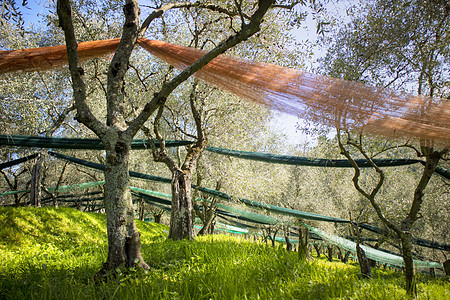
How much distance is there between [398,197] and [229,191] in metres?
11.5

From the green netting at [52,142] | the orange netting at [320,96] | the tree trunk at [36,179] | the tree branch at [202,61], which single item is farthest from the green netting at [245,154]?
the tree trunk at [36,179]

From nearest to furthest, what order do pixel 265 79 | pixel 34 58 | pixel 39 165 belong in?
1. pixel 265 79
2. pixel 34 58
3. pixel 39 165

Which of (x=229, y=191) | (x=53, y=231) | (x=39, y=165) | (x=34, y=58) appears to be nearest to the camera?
(x=34, y=58)

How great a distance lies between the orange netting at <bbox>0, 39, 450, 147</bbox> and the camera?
3.36m

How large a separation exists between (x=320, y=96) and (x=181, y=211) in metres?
3.95

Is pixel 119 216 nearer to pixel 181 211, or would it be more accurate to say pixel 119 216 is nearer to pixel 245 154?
pixel 181 211

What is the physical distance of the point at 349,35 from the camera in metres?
5.77

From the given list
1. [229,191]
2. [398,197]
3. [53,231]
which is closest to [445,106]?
[229,191]

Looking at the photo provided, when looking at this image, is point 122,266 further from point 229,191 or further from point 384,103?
point 229,191

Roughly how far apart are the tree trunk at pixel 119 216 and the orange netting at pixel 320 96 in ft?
5.92

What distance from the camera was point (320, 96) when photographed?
3.44 metres

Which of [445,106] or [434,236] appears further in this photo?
[434,236]

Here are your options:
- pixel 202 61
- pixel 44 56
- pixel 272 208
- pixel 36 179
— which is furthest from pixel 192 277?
pixel 36 179

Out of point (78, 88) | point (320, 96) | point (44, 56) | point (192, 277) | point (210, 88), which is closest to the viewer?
point (192, 277)
